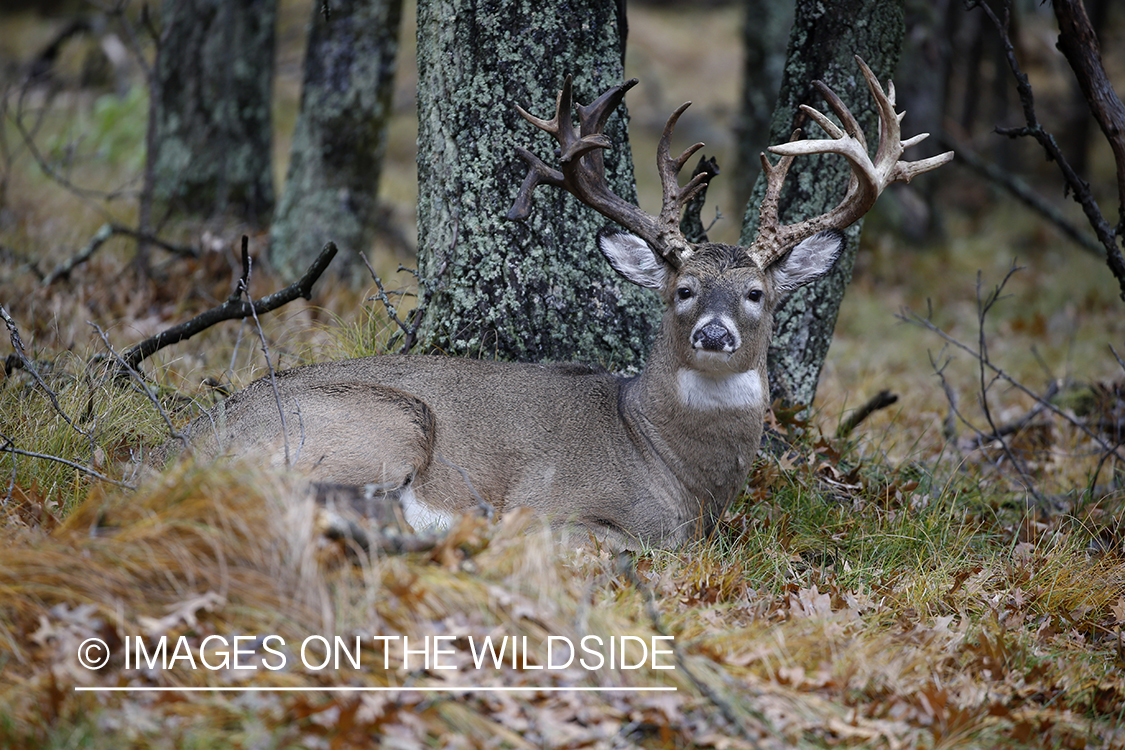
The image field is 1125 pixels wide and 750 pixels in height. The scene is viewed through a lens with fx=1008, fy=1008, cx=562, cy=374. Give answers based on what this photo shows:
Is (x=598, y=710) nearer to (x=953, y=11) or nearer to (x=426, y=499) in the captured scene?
(x=426, y=499)

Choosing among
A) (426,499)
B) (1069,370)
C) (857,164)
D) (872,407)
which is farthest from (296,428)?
(1069,370)

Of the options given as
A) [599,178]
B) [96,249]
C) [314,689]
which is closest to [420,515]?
[314,689]

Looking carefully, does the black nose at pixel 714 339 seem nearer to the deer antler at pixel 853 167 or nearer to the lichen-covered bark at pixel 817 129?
the deer antler at pixel 853 167

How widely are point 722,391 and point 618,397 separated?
547mm

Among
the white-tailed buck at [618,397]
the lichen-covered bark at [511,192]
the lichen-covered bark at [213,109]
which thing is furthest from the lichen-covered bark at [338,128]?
the white-tailed buck at [618,397]

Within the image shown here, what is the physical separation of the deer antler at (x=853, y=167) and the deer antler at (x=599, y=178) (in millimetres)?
348

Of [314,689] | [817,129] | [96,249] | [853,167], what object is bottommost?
[314,689]

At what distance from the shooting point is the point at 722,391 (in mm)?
4594

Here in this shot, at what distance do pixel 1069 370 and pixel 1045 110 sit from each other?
12158mm

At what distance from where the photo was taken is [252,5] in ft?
30.3

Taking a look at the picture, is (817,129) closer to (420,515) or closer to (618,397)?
(618,397)

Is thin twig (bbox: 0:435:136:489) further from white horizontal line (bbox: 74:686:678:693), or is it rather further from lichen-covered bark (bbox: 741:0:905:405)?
lichen-covered bark (bbox: 741:0:905:405)

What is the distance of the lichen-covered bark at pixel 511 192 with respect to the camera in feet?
16.6

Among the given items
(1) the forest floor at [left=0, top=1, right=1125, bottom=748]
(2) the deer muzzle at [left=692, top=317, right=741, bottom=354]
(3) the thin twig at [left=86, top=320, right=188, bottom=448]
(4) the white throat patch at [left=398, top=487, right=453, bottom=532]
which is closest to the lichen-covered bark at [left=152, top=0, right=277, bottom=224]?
(1) the forest floor at [left=0, top=1, right=1125, bottom=748]
